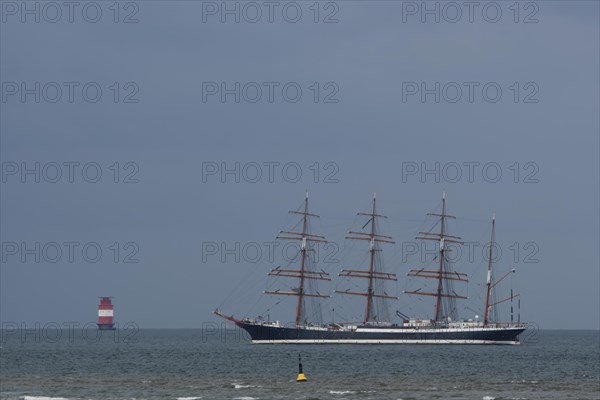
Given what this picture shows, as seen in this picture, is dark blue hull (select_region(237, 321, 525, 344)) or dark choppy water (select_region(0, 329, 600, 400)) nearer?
dark choppy water (select_region(0, 329, 600, 400))

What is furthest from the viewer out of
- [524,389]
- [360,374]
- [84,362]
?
[84,362]

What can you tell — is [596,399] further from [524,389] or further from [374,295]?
[374,295]

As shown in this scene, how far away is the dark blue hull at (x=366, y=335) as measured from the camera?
597 ft

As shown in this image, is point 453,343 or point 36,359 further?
point 453,343

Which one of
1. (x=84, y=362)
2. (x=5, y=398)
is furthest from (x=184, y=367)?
(x=5, y=398)

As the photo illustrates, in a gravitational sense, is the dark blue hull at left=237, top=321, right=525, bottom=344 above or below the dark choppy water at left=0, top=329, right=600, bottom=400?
above

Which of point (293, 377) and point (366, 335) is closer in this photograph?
point (293, 377)

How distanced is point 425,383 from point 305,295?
99537mm

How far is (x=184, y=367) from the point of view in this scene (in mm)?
110062

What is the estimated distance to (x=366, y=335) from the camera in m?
182

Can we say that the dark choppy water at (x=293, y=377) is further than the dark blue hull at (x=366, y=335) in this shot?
No

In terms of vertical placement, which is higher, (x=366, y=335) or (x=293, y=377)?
(x=366, y=335)

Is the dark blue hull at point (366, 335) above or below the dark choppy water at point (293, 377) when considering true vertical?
above

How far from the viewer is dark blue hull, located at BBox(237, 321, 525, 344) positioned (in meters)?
182
